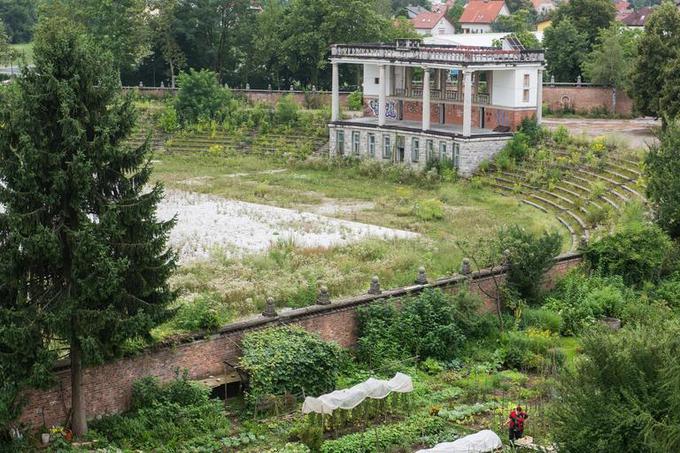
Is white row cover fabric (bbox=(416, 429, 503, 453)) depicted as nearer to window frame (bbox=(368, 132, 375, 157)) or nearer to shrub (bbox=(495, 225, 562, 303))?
shrub (bbox=(495, 225, 562, 303))

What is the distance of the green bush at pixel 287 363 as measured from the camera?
24078 mm

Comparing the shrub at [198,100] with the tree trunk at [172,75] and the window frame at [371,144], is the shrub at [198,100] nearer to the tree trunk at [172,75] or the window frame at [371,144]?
the tree trunk at [172,75]

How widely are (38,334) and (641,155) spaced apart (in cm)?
3334

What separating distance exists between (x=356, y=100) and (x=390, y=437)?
157 feet

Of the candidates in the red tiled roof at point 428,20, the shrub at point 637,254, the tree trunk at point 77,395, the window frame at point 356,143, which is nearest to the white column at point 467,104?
the window frame at point 356,143

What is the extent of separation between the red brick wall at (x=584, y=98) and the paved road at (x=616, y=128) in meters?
2.00

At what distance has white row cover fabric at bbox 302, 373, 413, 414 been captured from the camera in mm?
22125

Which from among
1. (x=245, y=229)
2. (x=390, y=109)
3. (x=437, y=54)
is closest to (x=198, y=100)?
(x=390, y=109)

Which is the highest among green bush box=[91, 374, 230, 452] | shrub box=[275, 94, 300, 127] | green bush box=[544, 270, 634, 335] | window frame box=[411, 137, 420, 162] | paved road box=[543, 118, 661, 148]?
shrub box=[275, 94, 300, 127]

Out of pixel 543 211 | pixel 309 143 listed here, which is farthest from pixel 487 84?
pixel 543 211

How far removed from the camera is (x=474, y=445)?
19922mm

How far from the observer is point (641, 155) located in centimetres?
4741

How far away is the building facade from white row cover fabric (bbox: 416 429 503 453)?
34.0m

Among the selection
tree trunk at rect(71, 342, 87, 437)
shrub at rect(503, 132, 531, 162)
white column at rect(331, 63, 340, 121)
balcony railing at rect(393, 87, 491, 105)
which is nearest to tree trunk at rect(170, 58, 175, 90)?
white column at rect(331, 63, 340, 121)
